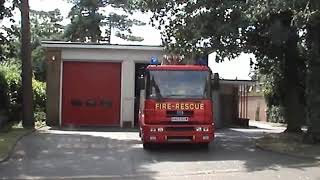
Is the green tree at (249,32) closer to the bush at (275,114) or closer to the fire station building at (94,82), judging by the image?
the fire station building at (94,82)

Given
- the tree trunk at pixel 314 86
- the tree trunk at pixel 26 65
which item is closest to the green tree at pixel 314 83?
the tree trunk at pixel 314 86

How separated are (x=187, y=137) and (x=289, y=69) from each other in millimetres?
9452

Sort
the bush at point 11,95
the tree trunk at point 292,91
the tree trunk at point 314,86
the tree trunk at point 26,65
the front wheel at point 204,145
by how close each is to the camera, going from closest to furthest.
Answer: the front wheel at point 204,145, the tree trunk at point 314,86, the tree trunk at point 292,91, the tree trunk at point 26,65, the bush at point 11,95

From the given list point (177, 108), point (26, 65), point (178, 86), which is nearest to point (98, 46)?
point (26, 65)

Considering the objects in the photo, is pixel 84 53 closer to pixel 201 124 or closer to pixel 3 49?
pixel 3 49

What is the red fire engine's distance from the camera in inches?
739

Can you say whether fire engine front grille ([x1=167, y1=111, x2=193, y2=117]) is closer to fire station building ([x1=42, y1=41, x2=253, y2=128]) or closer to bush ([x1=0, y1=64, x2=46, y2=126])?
fire station building ([x1=42, y1=41, x2=253, y2=128])

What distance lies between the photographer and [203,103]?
61.8 ft

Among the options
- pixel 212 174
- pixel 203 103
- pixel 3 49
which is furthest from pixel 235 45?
pixel 3 49

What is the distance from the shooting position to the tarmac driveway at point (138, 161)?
14.6 metres

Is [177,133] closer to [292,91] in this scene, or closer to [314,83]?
[314,83]

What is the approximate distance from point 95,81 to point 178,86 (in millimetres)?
12890

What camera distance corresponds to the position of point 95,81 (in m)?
31.2

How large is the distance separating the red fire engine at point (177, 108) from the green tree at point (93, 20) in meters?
45.3
